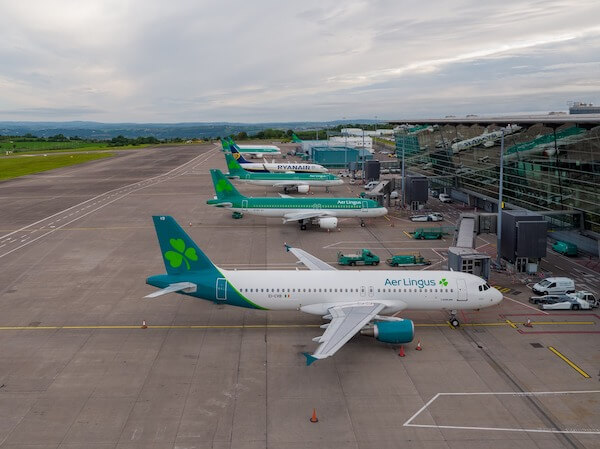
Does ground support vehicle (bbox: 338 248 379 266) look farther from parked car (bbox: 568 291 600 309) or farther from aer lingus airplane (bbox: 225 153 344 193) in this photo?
aer lingus airplane (bbox: 225 153 344 193)

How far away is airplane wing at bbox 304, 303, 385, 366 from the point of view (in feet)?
83.0

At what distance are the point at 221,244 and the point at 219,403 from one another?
35205 millimetres

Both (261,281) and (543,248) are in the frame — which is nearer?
(261,281)

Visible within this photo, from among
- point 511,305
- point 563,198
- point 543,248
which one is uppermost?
point 563,198

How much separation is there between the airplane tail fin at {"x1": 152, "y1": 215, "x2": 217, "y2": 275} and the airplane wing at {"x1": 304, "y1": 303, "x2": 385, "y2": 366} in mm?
9645

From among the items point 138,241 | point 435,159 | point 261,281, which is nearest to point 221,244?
point 138,241

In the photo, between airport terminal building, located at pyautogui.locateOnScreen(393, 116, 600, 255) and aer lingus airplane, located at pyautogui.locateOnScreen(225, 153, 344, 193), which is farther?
aer lingus airplane, located at pyautogui.locateOnScreen(225, 153, 344, 193)

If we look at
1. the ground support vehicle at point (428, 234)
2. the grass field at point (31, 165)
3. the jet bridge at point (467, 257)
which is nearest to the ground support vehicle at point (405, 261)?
the jet bridge at point (467, 257)

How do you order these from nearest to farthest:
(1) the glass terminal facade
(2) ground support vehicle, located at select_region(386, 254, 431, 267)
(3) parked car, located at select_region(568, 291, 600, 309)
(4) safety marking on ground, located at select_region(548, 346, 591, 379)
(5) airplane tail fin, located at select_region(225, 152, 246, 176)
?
A: (4) safety marking on ground, located at select_region(548, 346, 591, 379), (3) parked car, located at select_region(568, 291, 600, 309), (1) the glass terminal facade, (2) ground support vehicle, located at select_region(386, 254, 431, 267), (5) airplane tail fin, located at select_region(225, 152, 246, 176)

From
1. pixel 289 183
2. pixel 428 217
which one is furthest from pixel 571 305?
pixel 289 183

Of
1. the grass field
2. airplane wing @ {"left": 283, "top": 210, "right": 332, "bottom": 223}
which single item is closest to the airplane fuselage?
airplane wing @ {"left": 283, "top": 210, "right": 332, "bottom": 223}

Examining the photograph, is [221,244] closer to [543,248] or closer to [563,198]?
[543,248]

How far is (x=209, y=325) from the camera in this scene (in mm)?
34750

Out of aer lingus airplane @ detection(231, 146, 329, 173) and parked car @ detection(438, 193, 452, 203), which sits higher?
aer lingus airplane @ detection(231, 146, 329, 173)
